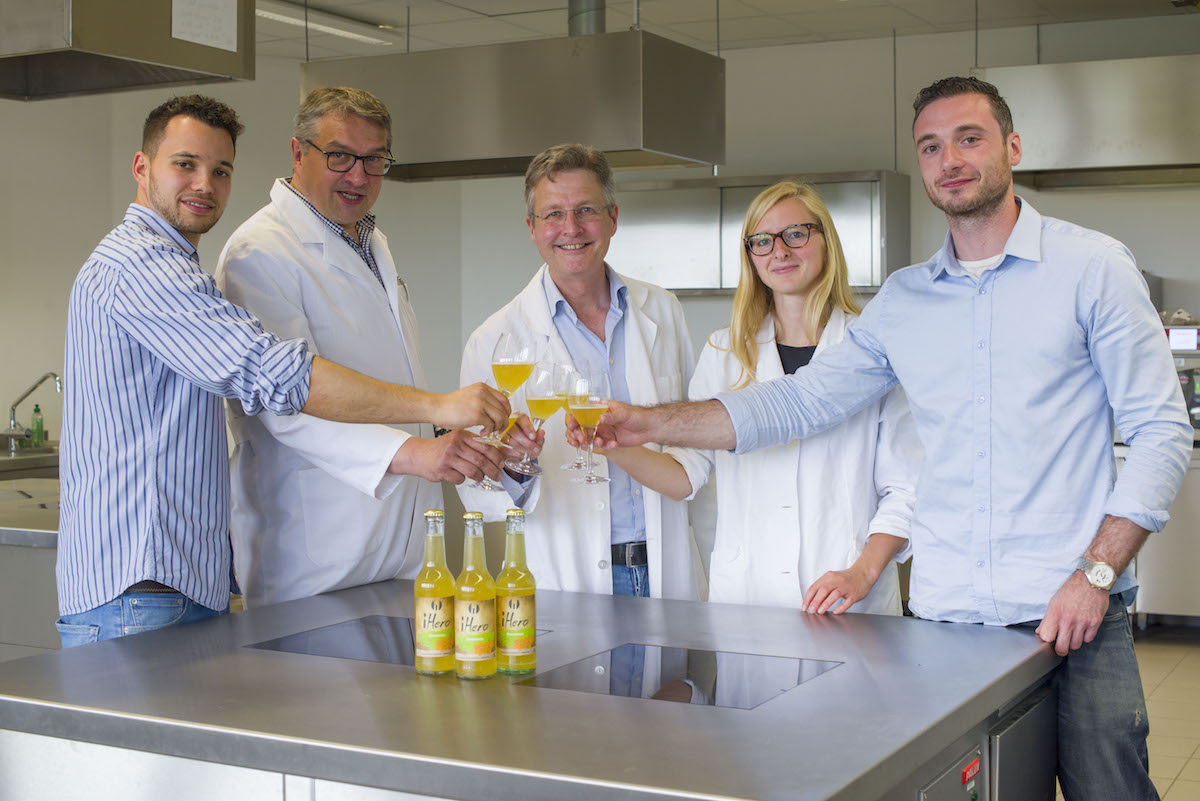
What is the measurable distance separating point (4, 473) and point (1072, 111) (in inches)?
199

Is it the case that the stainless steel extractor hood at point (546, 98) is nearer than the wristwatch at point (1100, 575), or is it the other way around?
the wristwatch at point (1100, 575)

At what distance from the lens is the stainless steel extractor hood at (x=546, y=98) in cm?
421

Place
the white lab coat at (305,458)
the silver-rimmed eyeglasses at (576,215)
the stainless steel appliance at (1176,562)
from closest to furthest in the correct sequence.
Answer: the white lab coat at (305,458), the silver-rimmed eyeglasses at (576,215), the stainless steel appliance at (1176,562)

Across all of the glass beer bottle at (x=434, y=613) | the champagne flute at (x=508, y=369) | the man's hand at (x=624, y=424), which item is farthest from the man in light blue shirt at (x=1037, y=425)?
the glass beer bottle at (x=434, y=613)

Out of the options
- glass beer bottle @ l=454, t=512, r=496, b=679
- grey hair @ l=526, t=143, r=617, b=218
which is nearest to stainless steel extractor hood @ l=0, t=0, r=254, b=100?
grey hair @ l=526, t=143, r=617, b=218

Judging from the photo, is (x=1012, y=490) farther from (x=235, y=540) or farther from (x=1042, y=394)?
(x=235, y=540)

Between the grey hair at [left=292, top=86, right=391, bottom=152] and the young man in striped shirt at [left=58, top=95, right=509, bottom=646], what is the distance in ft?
1.63

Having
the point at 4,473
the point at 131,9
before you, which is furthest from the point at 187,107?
the point at 4,473

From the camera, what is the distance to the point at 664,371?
2.85 m

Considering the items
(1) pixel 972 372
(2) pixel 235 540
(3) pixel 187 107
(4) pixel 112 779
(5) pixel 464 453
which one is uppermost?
(3) pixel 187 107

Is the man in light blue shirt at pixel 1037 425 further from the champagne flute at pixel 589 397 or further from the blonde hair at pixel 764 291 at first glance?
the champagne flute at pixel 589 397

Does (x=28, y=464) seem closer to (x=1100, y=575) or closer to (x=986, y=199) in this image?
(x=986, y=199)

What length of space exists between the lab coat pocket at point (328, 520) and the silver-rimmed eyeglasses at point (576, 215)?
71 centimetres

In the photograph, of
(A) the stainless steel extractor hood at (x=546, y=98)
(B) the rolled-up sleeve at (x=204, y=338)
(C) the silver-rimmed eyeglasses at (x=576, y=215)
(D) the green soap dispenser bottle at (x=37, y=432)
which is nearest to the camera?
(B) the rolled-up sleeve at (x=204, y=338)
